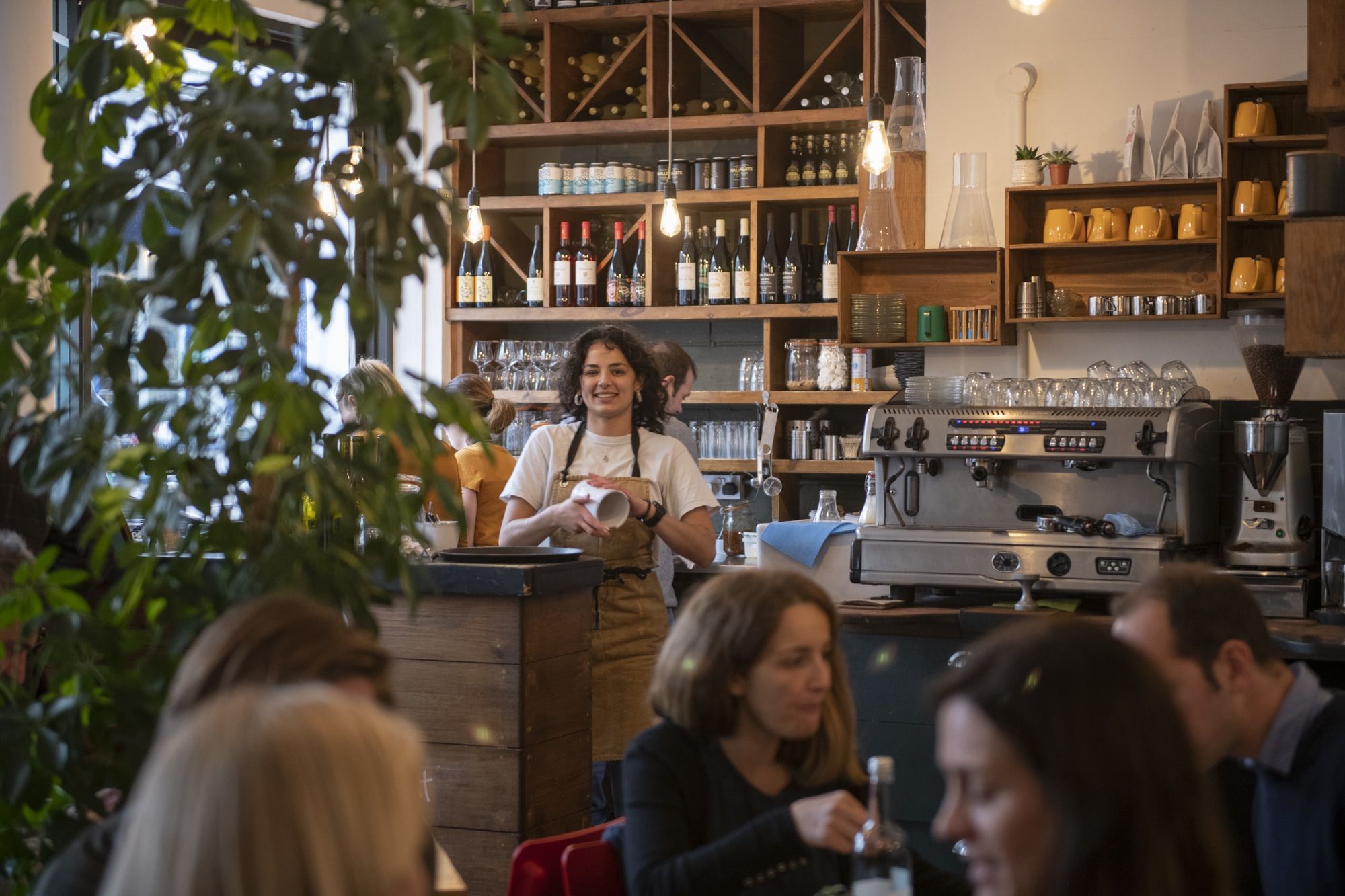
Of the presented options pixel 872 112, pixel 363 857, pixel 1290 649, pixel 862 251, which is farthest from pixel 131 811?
pixel 862 251

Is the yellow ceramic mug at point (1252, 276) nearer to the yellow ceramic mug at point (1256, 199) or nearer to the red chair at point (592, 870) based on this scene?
the yellow ceramic mug at point (1256, 199)

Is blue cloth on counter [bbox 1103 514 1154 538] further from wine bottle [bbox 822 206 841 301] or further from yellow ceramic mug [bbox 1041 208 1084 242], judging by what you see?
wine bottle [bbox 822 206 841 301]

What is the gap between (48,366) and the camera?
5.72 feet

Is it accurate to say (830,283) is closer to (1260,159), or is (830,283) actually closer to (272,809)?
(1260,159)

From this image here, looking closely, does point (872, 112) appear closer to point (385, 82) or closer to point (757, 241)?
point (757, 241)

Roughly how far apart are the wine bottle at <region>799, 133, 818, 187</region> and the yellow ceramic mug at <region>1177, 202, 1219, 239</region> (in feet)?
5.27

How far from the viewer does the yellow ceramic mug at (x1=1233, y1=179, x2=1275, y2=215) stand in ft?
16.4

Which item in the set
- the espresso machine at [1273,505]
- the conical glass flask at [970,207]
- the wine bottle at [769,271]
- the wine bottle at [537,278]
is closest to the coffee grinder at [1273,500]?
the espresso machine at [1273,505]

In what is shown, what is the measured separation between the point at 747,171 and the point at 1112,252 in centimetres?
163

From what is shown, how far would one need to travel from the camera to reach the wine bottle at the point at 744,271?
20.4 ft

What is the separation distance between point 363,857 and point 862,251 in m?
5.02

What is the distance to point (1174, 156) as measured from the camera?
17.3 ft

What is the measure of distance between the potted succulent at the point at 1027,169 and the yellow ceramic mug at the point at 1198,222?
0.55 m

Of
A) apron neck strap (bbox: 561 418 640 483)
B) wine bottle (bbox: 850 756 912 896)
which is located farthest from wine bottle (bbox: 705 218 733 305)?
wine bottle (bbox: 850 756 912 896)
